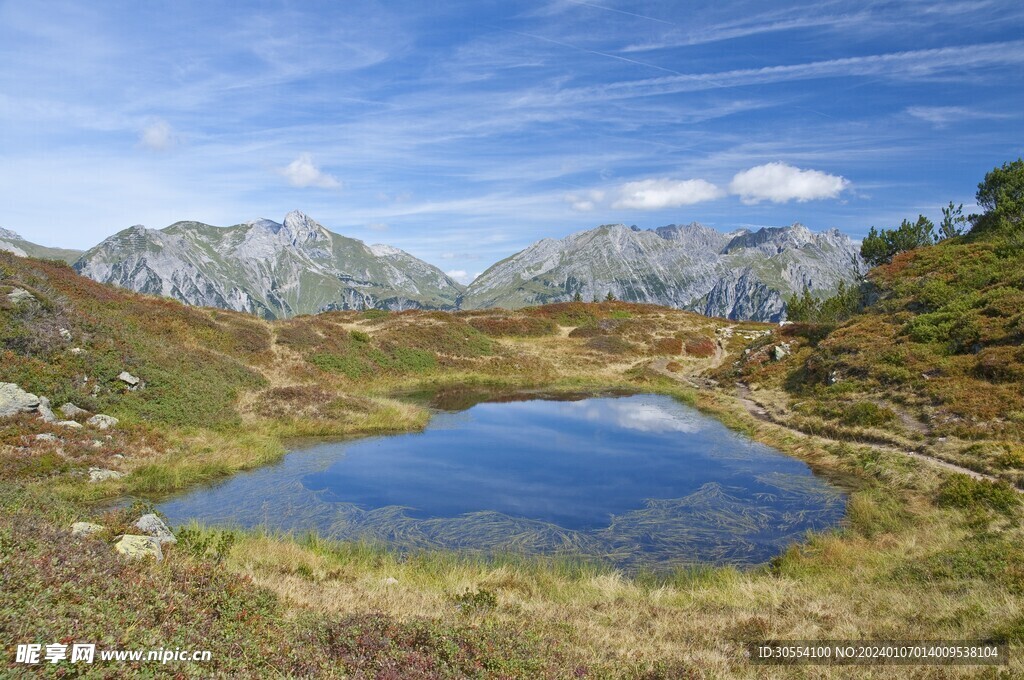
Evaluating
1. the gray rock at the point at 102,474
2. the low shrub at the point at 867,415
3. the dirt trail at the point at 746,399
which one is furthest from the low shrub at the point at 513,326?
the gray rock at the point at 102,474

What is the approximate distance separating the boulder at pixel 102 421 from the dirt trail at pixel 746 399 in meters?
37.2

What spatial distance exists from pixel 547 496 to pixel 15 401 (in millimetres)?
23065

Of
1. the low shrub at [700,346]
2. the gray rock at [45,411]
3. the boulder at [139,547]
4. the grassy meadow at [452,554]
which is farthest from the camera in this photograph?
the low shrub at [700,346]

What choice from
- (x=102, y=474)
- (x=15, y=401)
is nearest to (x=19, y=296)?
(x=15, y=401)

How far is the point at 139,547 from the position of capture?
1126 cm

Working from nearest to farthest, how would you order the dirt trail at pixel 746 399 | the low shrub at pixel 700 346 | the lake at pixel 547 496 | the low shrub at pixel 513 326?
the lake at pixel 547 496 → the dirt trail at pixel 746 399 → the low shrub at pixel 700 346 → the low shrub at pixel 513 326

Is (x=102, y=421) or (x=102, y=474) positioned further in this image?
(x=102, y=421)

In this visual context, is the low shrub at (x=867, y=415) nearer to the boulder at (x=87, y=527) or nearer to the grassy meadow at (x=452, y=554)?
→ the grassy meadow at (x=452, y=554)

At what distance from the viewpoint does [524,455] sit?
3116cm

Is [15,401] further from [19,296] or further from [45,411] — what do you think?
[19,296]

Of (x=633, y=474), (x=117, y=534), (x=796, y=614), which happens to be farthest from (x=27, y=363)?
(x=796, y=614)

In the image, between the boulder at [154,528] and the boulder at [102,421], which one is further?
the boulder at [102,421]

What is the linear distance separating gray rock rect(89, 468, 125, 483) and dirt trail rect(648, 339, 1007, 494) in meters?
34.1

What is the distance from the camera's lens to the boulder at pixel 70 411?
24812mm
